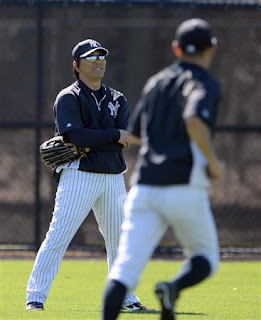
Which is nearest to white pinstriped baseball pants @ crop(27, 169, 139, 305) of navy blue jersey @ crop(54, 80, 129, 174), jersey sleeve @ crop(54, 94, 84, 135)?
navy blue jersey @ crop(54, 80, 129, 174)

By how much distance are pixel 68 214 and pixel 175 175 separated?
2.56 meters

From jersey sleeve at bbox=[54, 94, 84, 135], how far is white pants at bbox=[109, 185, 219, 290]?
2.29 m

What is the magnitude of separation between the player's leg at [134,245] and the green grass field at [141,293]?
1835 millimetres

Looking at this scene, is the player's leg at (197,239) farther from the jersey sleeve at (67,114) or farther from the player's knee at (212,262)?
the jersey sleeve at (67,114)

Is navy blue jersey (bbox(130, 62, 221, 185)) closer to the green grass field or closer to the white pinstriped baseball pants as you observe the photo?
the green grass field

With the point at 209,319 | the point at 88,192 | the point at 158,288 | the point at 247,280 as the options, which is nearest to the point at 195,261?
the point at 158,288

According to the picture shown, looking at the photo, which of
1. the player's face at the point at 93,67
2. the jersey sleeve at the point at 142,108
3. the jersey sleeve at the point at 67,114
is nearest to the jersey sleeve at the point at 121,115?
the player's face at the point at 93,67

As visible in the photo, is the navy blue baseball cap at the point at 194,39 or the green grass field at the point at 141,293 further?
the green grass field at the point at 141,293

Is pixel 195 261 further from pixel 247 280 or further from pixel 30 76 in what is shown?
pixel 30 76

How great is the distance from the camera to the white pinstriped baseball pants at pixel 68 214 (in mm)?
8180

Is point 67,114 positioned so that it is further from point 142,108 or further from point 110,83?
point 110,83

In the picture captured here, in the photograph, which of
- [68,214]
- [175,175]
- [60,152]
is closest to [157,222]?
[175,175]

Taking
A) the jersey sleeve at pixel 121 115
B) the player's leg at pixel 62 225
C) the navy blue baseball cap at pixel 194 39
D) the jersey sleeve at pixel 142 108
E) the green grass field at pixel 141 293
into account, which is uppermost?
the navy blue baseball cap at pixel 194 39

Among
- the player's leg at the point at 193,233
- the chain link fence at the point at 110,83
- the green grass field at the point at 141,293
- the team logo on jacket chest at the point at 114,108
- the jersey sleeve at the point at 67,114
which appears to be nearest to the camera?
the player's leg at the point at 193,233
